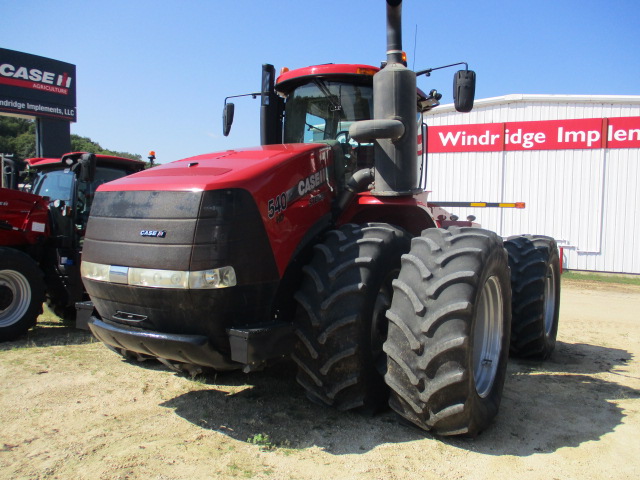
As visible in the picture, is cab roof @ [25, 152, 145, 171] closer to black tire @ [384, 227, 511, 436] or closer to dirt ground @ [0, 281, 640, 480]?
dirt ground @ [0, 281, 640, 480]

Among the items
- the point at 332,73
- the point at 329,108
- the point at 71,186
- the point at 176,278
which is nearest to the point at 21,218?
the point at 71,186

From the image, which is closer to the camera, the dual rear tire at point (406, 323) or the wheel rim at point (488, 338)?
the dual rear tire at point (406, 323)

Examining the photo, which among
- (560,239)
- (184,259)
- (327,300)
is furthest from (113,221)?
(560,239)

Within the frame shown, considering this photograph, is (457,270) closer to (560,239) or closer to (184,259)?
(184,259)

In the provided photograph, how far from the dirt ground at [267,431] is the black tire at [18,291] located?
3.66 ft

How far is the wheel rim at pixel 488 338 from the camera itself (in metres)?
3.66

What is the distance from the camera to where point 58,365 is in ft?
15.7

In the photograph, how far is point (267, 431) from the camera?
3.23 metres

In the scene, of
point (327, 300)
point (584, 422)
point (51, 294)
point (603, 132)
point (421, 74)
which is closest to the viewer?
point (327, 300)

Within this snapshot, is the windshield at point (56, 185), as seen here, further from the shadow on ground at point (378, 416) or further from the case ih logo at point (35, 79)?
the case ih logo at point (35, 79)

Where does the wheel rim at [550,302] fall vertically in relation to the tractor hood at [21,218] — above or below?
below

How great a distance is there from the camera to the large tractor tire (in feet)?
10.3

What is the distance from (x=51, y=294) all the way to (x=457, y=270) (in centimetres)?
568

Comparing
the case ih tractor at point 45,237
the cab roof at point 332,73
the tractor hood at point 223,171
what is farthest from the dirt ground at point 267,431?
the cab roof at point 332,73
